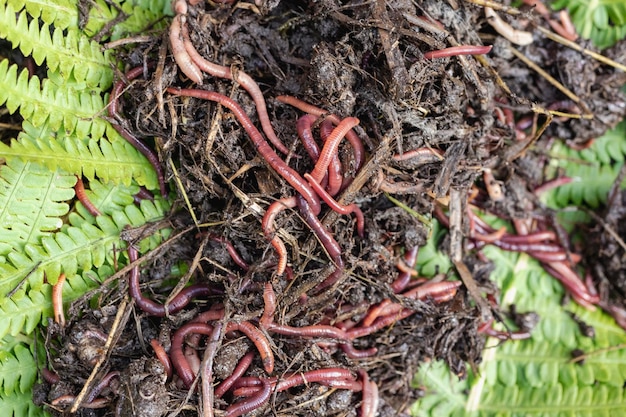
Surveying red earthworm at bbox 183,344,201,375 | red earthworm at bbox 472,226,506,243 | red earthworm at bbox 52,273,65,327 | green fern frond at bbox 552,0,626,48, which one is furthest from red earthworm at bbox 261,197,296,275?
green fern frond at bbox 552,0,626,48

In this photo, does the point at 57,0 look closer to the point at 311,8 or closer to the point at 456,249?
the point at 311,8

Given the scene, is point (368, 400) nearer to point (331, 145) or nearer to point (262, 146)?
point (331, 145)

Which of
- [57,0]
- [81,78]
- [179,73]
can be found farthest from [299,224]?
[57,0]

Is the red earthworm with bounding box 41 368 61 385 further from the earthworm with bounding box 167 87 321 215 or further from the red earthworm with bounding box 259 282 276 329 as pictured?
the earthworm with bounding box 167 87 321 215

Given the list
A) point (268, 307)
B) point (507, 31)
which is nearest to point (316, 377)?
point (268, 307)

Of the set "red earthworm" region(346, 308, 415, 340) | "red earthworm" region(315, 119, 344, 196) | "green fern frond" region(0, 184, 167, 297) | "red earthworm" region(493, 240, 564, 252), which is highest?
"red earthworm" region(315, 119, 344, 196)

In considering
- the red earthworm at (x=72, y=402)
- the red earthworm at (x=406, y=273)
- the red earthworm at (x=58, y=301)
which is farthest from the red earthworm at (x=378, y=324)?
the red earthworm at (x=58, y=301)
